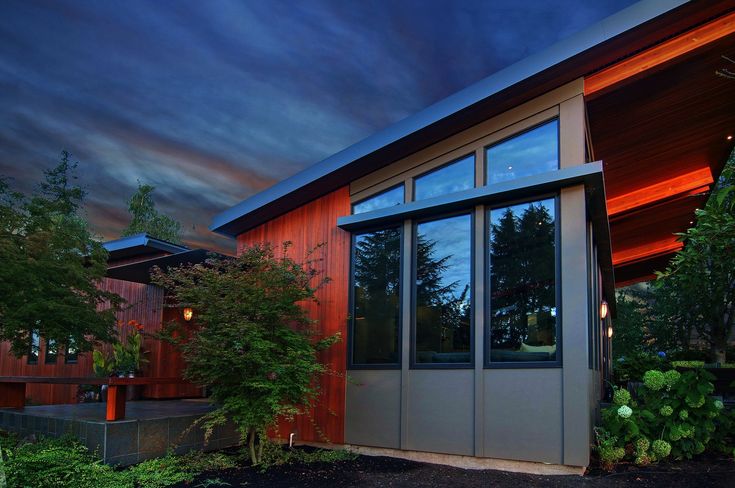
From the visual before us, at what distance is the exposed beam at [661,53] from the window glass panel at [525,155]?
57 centimetres

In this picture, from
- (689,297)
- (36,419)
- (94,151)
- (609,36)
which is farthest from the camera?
(689,297)

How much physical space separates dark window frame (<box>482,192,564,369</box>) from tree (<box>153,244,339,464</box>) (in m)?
1.74

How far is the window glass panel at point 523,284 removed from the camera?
5.41 m

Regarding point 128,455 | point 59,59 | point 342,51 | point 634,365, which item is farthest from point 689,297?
point 59,59

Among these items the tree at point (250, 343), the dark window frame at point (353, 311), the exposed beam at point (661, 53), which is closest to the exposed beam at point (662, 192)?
the exposed beam at point (661, 53)

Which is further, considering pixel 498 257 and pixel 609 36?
pixel 498 257

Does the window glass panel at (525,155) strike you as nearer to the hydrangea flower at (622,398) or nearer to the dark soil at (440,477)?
the hydrangea flower at (622,398)

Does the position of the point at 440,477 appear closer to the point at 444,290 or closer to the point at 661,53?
the point at 444,290

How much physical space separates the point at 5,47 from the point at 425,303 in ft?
28.8

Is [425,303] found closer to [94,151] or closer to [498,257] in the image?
[498,257]

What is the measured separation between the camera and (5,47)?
973cm

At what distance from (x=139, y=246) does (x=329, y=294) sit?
16.0 ft

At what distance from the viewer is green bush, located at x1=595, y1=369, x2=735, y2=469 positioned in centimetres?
552

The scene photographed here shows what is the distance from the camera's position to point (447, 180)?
6445 mm
